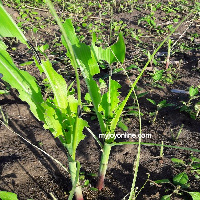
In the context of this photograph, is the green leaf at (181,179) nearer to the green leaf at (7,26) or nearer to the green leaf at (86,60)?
the green leaf at (86,60)

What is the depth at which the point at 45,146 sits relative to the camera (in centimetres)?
161

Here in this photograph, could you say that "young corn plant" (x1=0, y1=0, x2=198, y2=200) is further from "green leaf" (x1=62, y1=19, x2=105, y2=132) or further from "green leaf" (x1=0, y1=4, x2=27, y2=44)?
"green leaf" (x1=0, y1=4, x2=27, y2=44)

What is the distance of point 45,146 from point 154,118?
0.74 m

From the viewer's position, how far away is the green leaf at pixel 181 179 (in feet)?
4.43

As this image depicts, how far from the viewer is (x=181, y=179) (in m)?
1.36

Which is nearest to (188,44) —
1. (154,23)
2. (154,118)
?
(154,23)

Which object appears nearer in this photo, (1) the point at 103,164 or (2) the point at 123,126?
(1) the point at 103,164

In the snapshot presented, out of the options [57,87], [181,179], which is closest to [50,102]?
[57,87]

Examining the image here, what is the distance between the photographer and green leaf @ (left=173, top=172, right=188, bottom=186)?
4.43ft

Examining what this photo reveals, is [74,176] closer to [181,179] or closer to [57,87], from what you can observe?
[57,87]

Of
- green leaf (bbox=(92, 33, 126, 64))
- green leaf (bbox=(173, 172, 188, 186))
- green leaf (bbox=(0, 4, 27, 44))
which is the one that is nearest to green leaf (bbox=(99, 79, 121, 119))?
green leaf (bbox=(92, 33, 126, 64))

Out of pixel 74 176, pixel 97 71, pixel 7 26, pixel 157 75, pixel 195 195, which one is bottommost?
pixel 195 195

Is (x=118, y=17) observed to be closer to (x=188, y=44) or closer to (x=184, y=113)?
(x=188, y=44)

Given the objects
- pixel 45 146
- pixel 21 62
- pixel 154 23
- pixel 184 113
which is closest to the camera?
pixel 45 146
